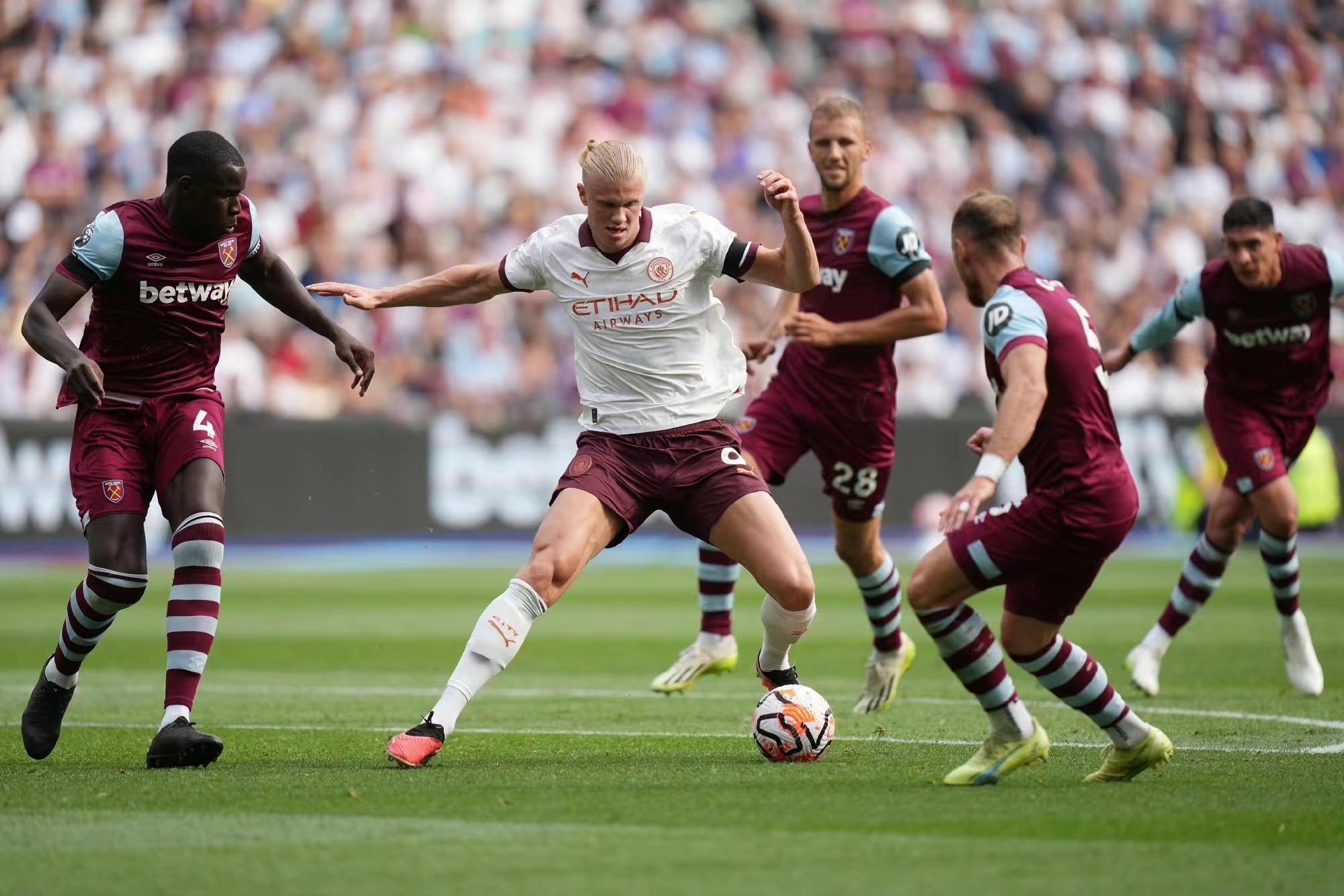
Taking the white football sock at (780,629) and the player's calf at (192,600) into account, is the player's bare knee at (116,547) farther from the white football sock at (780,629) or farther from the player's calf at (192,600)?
the white football sock at (780,629)

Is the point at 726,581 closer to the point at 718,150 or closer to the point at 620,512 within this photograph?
the point at 620,512

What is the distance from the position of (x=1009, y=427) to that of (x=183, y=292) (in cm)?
328

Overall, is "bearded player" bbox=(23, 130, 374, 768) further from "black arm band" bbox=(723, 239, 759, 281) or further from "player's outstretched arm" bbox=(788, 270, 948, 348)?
"player's outstretched arm" bbox=(788, 270, 948, 348)

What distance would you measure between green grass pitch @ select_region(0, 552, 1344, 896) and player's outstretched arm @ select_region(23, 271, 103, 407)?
1.40 m

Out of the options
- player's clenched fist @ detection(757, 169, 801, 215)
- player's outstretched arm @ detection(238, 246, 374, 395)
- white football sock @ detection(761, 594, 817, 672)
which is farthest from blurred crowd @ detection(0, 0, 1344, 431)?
player's clenched fist @ detection(757, 169, 801, 215)

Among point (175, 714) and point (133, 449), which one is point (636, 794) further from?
point (133, 449)

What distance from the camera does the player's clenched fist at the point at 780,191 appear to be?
6.94 meters

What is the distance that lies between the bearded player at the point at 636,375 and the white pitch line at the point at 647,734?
0.69 metres

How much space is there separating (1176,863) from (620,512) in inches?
116

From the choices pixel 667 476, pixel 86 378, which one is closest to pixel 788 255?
pixel 667 476

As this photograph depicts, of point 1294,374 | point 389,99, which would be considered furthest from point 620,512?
point 389,99

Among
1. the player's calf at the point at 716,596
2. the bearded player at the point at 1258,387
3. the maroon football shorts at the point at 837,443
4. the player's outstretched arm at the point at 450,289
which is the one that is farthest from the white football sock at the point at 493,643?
the bearded player at the point at 1258,387

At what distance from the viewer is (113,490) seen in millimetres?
7320

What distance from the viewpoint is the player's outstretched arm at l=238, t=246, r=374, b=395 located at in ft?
25.8
